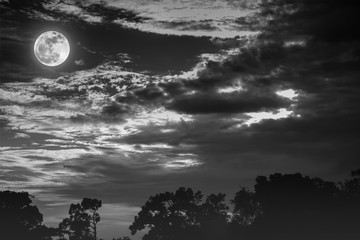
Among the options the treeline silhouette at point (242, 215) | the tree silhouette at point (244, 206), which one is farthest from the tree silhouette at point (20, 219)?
the tree silhouette at point (244, 206)

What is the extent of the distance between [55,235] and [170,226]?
26208 mm

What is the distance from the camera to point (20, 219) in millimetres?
86875

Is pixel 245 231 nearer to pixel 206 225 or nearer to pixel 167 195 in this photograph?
pixel 206 225

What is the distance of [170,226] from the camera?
325 feet

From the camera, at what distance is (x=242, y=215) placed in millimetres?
91875

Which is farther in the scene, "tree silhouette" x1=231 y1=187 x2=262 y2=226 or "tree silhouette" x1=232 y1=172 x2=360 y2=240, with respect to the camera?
"tree silhouette" x1=231 y1=187 x2=262 y2=226

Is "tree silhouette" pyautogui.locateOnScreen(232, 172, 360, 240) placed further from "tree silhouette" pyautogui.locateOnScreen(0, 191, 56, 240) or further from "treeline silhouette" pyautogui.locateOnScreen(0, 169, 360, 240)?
"tree silhouette" pyautogui.locateOnScreen(0, 191, 56, 240)

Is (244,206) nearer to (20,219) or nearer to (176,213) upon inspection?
(176,213)

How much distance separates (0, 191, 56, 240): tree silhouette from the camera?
270ft

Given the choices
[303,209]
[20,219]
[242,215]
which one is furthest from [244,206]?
[20,219]

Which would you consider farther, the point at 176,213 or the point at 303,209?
the point at 176,213

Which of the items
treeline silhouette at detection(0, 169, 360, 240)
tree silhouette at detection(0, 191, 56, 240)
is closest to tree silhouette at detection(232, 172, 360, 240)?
treeline silhouette at detection(0, 169, 360, 240)

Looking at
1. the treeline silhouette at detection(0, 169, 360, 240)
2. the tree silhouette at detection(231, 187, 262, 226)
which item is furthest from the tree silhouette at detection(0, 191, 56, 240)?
the tree silhouette at detection(231, 187, 262, 226)

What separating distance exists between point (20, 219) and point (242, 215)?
4716 cm
